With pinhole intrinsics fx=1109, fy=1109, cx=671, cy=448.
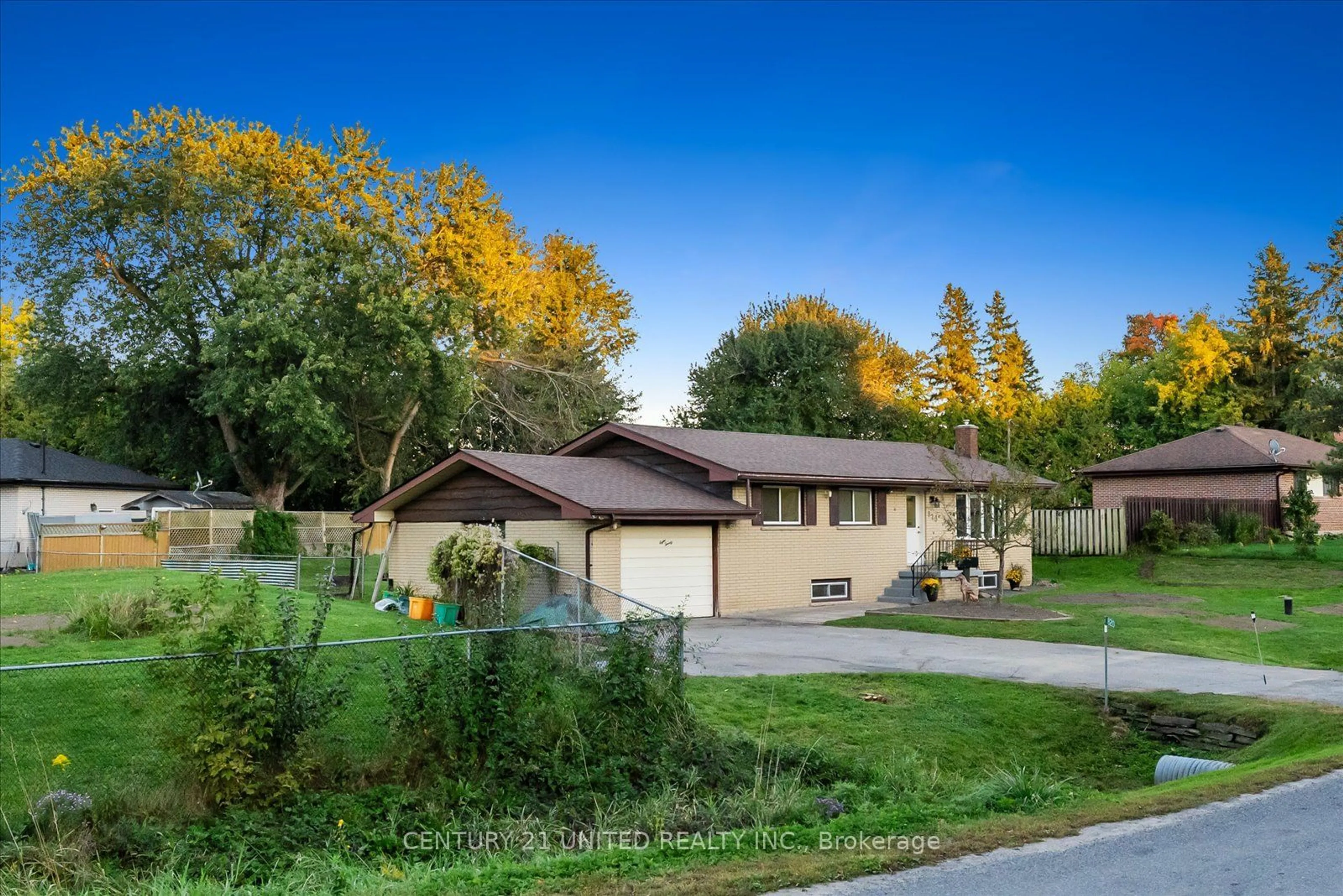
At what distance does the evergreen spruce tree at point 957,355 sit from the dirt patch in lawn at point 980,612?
36007 millimetres

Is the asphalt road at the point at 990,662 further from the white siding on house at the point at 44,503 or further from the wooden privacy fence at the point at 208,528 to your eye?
the white siding on house at the point at 44,503

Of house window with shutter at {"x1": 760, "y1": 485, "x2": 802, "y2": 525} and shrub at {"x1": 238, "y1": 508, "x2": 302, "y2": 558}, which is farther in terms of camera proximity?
shrub at {"x1": 238, "y1": 508, "x2": 302, "y2": 558}

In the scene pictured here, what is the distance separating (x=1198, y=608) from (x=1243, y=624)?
2982mm

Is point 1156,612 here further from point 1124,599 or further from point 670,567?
point 670,567

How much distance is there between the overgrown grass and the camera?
278 inches

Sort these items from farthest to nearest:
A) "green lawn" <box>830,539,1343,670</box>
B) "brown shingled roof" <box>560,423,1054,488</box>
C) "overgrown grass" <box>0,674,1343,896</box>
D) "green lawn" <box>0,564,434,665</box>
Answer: "brown shingled roof" <box>560,423,1054,488</box>, "green lawn" <box>830,539,1343,670</box>, "green lawn" <box>0,564,434,665</box>, "overgrown grass" <box>0,674,1343,896</box>

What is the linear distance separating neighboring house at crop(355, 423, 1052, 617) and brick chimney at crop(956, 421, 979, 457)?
4.17 metres

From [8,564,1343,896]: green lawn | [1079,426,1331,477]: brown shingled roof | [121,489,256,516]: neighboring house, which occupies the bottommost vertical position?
[8,564,1343,896]: green lawn

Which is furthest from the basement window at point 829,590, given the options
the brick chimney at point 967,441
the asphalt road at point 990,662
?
the brick chimney at point 967,441

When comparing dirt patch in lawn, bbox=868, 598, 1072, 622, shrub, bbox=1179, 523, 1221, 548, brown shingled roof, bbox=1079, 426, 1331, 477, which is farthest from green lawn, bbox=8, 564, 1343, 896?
brown shingled roof, bbox=1079, 426, 1331, 477

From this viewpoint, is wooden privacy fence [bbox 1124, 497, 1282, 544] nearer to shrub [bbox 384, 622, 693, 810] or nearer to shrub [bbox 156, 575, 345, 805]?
shrub [bbox 384, 622, 693, 810]

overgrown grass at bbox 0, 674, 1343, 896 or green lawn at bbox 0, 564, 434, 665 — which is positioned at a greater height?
green lawn at bbox 0, 564, 434, 665

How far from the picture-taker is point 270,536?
35.7 m

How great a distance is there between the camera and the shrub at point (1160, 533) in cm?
3659
